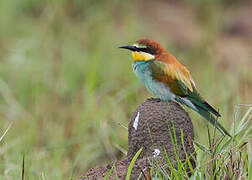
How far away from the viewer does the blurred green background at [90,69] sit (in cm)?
603

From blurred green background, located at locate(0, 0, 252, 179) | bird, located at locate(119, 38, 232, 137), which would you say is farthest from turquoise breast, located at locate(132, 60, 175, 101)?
blurred green background, located at locate(0, 0, 252, 179)

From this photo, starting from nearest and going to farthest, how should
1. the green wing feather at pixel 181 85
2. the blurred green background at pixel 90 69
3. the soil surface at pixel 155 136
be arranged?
the soil surface at pixel 155 136 < the green wing feather at pixel 181 85 < the blurred green background at pixel 90 69

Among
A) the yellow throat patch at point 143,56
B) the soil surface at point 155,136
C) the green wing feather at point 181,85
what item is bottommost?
the soil surface at point 155,136

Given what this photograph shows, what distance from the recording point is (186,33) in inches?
401

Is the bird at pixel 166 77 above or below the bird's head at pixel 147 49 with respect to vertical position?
below

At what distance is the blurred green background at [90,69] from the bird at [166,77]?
0.81 ft

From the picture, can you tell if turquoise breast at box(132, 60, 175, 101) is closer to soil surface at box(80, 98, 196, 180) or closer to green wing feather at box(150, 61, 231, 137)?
green wing feather at box(150, 61, 231, 137)

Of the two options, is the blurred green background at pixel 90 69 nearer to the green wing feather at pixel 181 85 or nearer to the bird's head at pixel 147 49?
the green wing feather at pixel 181 85

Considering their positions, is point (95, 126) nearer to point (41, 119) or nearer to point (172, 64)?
point (41, 119)

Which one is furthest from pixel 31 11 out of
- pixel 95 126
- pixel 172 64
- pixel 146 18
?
pixel 172 64

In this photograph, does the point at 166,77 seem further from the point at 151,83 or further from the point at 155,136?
the point at 155,136

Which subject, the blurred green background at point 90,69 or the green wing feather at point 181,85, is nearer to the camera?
the green wing feather at point 181,85

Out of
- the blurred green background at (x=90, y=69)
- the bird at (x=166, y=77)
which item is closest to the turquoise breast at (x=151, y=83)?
the bird at (x=166, y=77)

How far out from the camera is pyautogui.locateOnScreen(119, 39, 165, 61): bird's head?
14.2 ft
